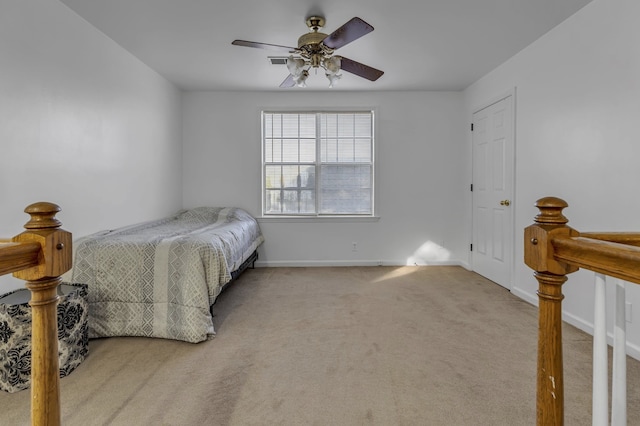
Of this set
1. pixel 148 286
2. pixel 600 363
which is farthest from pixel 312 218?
pixel 600 363

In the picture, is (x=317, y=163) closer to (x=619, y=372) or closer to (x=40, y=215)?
(x=40, y=215)

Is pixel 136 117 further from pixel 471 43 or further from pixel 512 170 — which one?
pixel 512 170

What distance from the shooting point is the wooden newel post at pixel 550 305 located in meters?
0.80

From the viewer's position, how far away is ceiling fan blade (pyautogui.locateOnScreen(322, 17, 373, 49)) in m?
2.14

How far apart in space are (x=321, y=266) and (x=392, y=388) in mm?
2950

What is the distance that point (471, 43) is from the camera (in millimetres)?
3229

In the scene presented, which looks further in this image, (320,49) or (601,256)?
(320,49)

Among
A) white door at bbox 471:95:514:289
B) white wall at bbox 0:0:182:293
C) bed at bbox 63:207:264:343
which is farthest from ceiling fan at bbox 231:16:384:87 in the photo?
white door at bbox 471:95:514:289

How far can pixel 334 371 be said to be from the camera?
6.60 feet

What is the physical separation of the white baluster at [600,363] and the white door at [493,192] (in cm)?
314

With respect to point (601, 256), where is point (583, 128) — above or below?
above

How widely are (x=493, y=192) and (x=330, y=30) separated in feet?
8.31

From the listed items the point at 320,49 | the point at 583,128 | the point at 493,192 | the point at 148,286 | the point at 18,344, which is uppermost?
the point at 320,49

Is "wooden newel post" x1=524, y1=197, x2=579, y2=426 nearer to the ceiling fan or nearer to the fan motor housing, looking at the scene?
the ceiling fan
